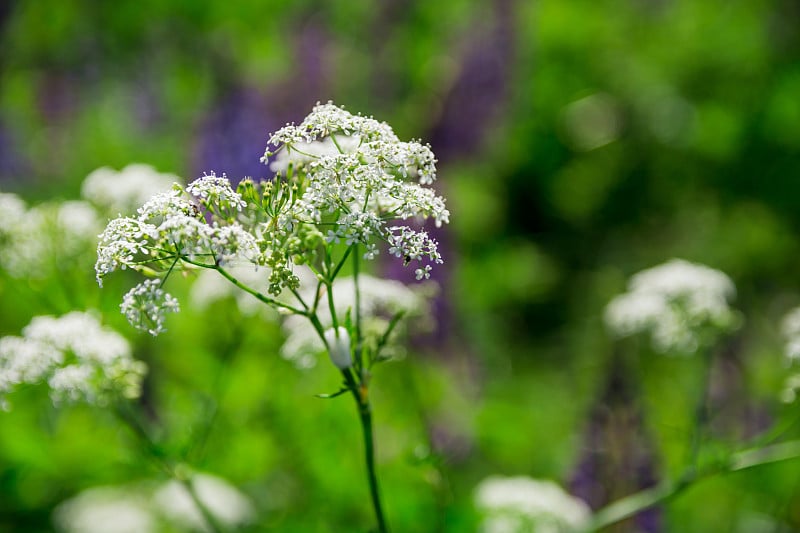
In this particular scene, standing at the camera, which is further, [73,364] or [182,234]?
[73,364]

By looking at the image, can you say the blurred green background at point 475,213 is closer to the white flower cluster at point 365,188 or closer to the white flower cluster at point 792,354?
the white flower cluster at point 792,354

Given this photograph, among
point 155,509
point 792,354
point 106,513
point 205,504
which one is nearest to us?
point 792,354

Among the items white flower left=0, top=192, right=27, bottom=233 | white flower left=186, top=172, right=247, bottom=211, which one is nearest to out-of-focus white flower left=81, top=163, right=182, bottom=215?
white flower left=0, top=192, right=27, bottom=233

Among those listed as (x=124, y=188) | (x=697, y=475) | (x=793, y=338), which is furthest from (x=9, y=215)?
(x=793, y=338)

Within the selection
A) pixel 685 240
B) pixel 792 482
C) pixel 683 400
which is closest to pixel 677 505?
pixel 792 482

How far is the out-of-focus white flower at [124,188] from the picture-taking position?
2.31 meters

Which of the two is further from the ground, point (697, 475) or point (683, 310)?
point (683, 310)

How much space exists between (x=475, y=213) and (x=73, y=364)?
19.2 ft

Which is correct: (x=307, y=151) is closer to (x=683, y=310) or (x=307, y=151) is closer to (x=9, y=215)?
(x=9, y=215)

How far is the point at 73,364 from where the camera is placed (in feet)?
6.64

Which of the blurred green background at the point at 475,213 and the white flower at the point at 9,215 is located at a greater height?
the blurred green background at the point at 475,213

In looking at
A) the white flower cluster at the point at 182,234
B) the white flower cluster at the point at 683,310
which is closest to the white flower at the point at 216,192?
the white flower cluster at the point at 182,234

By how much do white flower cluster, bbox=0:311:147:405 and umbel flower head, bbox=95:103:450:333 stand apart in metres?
0.57

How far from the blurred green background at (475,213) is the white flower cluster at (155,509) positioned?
10cm
